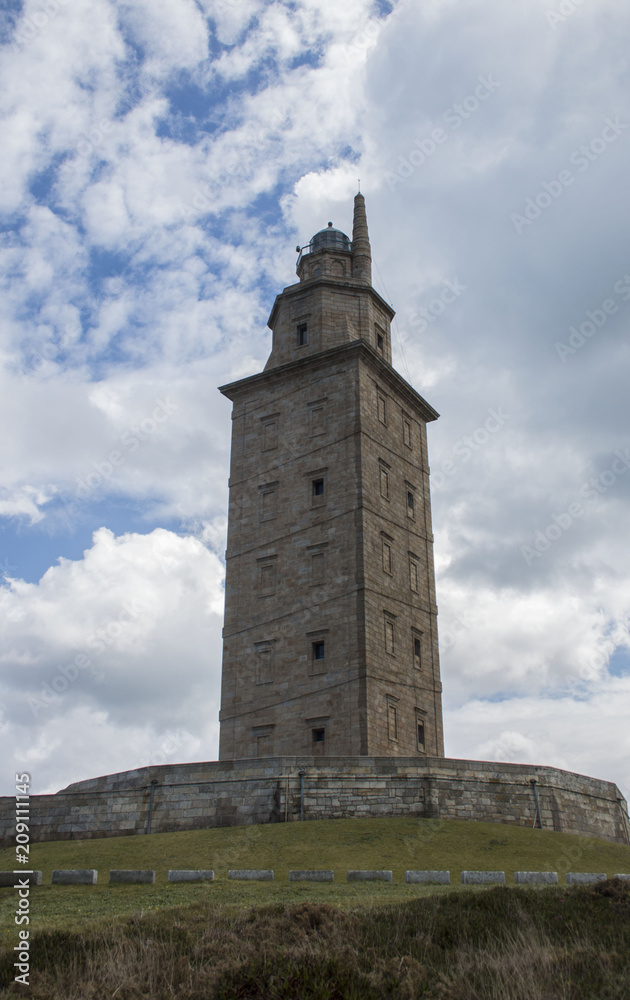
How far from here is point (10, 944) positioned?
461 inches

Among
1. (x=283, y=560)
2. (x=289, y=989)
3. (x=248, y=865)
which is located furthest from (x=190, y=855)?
(x=283, y=560)

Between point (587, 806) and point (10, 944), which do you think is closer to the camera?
point (10, 944)

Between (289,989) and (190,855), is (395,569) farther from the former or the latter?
(289,989)

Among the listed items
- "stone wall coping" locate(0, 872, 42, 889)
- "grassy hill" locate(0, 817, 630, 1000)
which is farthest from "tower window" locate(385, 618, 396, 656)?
"stone wall coping" locate(0, 872, 42, 889)

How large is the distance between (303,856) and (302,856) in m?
0.03

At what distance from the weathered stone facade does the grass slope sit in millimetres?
1058

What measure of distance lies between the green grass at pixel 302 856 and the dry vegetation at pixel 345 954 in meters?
2.39

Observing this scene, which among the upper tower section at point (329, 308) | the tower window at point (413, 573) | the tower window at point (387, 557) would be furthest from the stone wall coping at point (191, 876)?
the upper tower section at point (329, 308)

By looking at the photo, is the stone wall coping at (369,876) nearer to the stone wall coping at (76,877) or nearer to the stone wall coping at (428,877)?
the stone wall coping at (428,877)

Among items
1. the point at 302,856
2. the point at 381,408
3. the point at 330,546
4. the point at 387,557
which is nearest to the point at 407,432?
the point at 381,408

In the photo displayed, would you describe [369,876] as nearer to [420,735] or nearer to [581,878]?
[581,878]

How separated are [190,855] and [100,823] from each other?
6149 mm

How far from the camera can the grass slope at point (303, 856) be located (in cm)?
1585

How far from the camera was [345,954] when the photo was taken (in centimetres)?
1094
